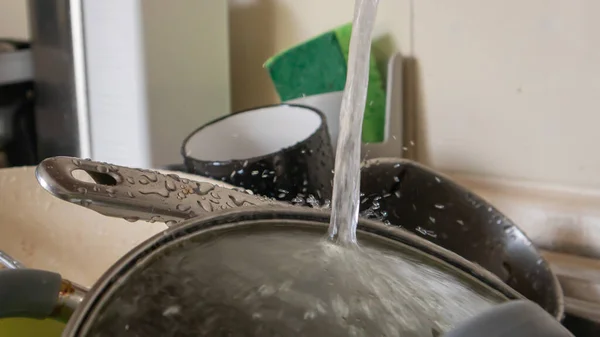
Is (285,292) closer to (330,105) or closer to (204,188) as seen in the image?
(204,188)

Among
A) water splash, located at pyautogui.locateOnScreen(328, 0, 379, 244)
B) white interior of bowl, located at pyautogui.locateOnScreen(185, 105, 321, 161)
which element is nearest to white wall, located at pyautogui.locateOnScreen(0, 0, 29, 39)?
white interior of bowl, located at pyautogui.locateOnScreen(185, 105, 321, 161)

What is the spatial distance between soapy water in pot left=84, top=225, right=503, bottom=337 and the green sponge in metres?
0.29

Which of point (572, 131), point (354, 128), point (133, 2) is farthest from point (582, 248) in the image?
point (133, 2)

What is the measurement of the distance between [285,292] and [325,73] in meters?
0.33

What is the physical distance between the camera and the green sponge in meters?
0.49

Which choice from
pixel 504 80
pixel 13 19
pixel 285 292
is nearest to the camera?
pixel 285 292

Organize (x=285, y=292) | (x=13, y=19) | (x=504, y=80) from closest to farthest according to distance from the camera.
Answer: (x=285, y=292)
(x=504, y=80)
(x=13, y=19)

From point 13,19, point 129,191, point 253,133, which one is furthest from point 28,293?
point 13,19

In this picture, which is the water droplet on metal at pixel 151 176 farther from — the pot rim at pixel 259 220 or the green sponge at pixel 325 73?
the green sponge at pixel 325 73

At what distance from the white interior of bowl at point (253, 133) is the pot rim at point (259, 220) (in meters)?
0.25

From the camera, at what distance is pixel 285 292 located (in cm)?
19

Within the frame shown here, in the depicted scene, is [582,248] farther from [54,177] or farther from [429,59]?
[54,177]

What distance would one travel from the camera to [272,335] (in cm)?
17

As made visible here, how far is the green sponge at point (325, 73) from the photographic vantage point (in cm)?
49
